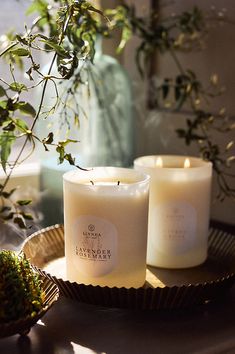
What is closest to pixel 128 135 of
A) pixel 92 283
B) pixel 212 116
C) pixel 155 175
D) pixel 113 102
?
pixel 113 102

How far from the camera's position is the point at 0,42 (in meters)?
0.83

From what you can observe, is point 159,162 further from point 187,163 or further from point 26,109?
point 26,109

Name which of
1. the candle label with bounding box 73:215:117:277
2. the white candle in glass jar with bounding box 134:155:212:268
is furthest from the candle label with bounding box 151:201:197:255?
the candle label with bounding box 73:215:117:277

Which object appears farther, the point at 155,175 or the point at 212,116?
the point at 212,116

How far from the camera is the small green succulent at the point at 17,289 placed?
1.58ft

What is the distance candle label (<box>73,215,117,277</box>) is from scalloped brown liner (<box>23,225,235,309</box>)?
0.10 feet

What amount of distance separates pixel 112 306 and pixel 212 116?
37 cm

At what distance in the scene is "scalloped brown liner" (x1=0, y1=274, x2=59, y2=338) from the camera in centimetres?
47

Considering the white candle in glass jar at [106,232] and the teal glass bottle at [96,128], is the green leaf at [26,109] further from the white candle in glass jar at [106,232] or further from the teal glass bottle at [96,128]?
the teal glass bottle at [96,128]

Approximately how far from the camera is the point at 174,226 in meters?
0.66

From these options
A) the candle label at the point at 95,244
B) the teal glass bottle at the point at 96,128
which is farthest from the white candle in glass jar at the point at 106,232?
Result: the teal glass bottle at the point at 96,128

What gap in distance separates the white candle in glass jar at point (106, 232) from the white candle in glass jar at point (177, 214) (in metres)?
0.06

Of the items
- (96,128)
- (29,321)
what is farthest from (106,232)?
(96,128)

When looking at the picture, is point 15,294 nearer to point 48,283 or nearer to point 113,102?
point 48,283
